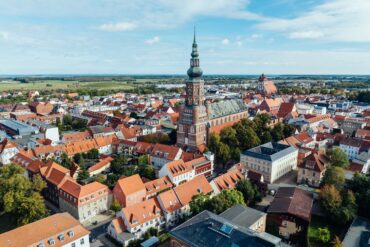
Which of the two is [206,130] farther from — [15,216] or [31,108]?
[31,108]

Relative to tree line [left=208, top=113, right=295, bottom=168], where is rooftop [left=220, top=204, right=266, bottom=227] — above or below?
below

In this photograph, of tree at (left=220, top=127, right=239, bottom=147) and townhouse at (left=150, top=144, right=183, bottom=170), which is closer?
townhouse at (left=150, top=144, right=183, bottom=170)

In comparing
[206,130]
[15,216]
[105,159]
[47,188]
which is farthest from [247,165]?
[15,216]

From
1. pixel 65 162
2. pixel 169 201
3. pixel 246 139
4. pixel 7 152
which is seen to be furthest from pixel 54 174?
pixel 246 139

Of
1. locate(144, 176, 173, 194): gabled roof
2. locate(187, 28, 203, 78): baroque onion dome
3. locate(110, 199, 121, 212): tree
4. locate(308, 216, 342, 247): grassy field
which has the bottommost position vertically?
locate(308, 216, 342, 247): grassy field

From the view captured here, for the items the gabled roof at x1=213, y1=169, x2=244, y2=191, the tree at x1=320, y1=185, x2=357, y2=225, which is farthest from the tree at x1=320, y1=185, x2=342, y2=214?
the gabled roof at x1=213, y1=169, x2=244, y2=191

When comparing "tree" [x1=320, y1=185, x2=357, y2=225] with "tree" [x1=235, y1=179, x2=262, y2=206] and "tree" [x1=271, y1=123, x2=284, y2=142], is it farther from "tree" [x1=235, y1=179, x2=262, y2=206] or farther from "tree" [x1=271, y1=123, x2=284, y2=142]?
"tree" [x1=271, y1=123, x2=284, y2=142]

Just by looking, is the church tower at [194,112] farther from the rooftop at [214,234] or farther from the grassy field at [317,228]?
the rooftop at [214,234]
